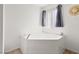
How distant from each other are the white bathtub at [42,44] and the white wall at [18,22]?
0.23 ft

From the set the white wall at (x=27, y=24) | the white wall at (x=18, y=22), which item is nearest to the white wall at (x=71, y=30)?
the white wall at (x=27, y=24)

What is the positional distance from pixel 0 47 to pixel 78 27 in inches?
35.2

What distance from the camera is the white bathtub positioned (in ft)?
4.12

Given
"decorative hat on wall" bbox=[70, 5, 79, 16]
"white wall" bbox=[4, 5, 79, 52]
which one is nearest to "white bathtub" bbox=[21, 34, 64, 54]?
"white wall" bbox=[4, 5, 79, 52]

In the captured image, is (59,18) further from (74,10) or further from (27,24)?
(27,24)

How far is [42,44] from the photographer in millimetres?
1280

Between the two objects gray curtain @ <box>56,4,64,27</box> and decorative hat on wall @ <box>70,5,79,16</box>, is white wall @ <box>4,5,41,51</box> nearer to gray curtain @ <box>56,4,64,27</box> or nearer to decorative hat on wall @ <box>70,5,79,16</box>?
gray curtain @ <box>56,4,64,27</box>

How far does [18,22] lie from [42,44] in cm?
37

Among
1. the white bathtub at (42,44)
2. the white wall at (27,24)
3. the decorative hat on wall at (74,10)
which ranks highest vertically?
the decorative hat on wall at (74,10)

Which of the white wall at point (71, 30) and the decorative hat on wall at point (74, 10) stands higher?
the decorative hat on wall at point (74, 10)

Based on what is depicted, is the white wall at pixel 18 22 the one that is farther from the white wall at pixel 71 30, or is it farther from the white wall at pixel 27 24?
the white wall at pixel 71 30

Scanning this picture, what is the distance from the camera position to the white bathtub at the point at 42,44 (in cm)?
126

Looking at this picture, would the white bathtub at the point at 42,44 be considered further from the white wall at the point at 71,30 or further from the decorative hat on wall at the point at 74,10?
the decorative hat on wall at the point at 74,10

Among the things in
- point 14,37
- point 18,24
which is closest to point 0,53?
point 14,37
